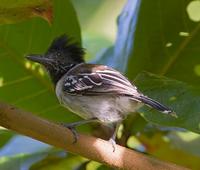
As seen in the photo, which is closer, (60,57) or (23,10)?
(23,10)

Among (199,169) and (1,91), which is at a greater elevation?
(1,91)

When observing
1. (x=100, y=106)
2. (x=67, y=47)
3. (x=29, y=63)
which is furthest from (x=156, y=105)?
(x=67, y=47)

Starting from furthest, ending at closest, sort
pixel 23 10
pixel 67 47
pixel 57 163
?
pixel 67 47
pixel 57 163
pixel 23 10

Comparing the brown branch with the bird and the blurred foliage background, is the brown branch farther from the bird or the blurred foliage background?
the blurred foliage background

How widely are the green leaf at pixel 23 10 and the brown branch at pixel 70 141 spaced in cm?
37

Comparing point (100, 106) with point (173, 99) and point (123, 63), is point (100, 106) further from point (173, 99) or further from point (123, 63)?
point (173, 99)

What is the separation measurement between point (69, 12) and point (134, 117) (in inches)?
23.0

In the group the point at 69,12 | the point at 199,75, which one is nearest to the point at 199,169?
the point at 199,75

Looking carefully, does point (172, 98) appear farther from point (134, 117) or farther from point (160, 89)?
point (134, 117)

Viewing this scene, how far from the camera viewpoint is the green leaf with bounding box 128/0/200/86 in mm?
2795

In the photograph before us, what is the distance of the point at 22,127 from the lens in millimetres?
1749

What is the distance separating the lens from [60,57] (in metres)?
3.29

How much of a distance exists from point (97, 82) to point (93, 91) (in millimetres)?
48

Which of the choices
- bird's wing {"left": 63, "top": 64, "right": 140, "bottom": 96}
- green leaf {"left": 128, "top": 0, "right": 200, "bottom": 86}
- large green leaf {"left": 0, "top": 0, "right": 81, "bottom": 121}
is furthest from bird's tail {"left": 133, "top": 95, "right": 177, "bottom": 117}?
large green leaf {"left": 0, "top": 0, "right": 81, "bottom": 121}
